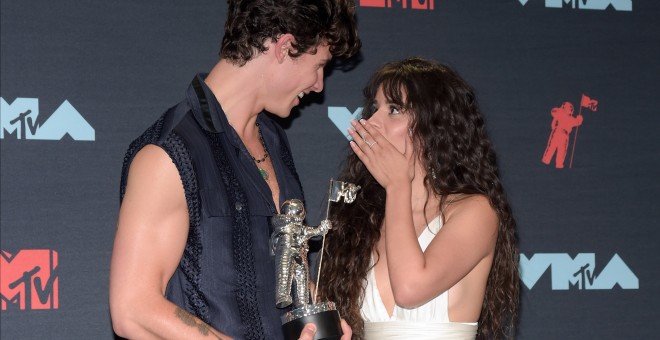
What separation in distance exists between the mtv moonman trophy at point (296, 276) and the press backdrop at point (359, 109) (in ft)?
2.97

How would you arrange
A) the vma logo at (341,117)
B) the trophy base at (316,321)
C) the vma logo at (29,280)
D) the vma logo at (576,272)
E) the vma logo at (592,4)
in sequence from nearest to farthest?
the trophy base at (316,321), the vma logo at (29,280), the vma logo at (341,117), the vma logo at (576,272), the vma logo at (592,4)

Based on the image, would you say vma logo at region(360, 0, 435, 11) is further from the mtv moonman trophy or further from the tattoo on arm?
the tattoo on arm

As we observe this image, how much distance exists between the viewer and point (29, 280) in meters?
2.69

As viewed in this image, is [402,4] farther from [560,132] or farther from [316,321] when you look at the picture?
[316,321]

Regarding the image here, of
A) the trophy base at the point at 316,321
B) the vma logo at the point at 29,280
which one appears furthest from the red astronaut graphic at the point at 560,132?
the vma logo at the point at 29,280

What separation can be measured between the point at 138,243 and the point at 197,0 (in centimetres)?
129

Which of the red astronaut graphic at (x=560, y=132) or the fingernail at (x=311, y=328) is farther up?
the red astronaut graphic at (x=560, y=132)

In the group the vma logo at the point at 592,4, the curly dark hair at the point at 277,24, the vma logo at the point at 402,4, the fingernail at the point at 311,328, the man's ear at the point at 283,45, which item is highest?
the vma logo at the point at 592,4

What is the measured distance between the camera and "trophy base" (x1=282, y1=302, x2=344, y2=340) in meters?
1.92

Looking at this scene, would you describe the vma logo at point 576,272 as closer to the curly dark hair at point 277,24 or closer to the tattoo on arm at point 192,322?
the curly dark hair at point 277,24

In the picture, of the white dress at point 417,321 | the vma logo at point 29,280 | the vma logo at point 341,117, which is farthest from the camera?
the vma logo at point 341,117

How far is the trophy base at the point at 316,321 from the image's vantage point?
1.92 meters

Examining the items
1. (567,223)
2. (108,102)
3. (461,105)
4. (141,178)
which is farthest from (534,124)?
(141,178)

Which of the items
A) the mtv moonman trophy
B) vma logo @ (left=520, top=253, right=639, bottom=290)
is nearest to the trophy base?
the mtv moonman trophy
